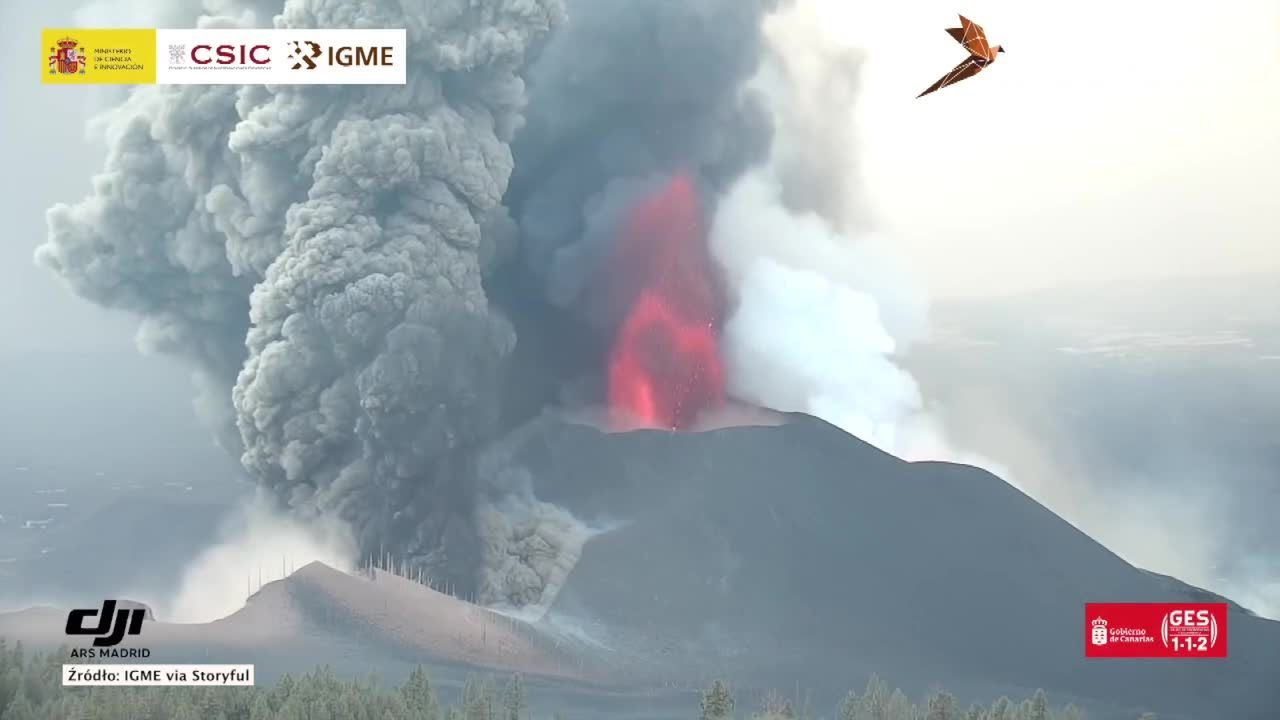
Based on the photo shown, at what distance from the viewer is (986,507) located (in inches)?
1010

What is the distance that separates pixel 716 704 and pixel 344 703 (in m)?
5.16

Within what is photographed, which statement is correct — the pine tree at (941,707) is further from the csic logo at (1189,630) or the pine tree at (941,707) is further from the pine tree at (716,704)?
the csic logo at (1189,630)

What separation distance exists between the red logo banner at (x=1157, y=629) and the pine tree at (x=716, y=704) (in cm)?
551

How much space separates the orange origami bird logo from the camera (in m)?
21.5

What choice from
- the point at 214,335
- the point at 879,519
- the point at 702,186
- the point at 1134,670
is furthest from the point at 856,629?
the point at 214,335

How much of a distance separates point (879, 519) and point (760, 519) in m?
2.00

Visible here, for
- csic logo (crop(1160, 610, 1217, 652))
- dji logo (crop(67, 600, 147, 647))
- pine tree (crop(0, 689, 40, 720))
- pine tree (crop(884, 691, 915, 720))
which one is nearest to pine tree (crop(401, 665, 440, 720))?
dji logo (crop(67, 600, 147, 647))

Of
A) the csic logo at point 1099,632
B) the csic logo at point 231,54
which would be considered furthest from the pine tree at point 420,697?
the csic logo at point 1099,632

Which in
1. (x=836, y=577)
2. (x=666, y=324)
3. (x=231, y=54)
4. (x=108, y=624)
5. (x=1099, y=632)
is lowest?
(x=1099, y=632)

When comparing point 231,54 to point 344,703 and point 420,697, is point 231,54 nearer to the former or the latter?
point 344,703

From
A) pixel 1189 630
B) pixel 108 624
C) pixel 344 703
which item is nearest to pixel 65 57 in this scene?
pixel 108 624

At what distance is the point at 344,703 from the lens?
19.7 meters

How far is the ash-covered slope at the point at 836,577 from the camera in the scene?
23.5 meters

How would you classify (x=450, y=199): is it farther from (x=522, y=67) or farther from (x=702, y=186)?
(x=702, y=186)
